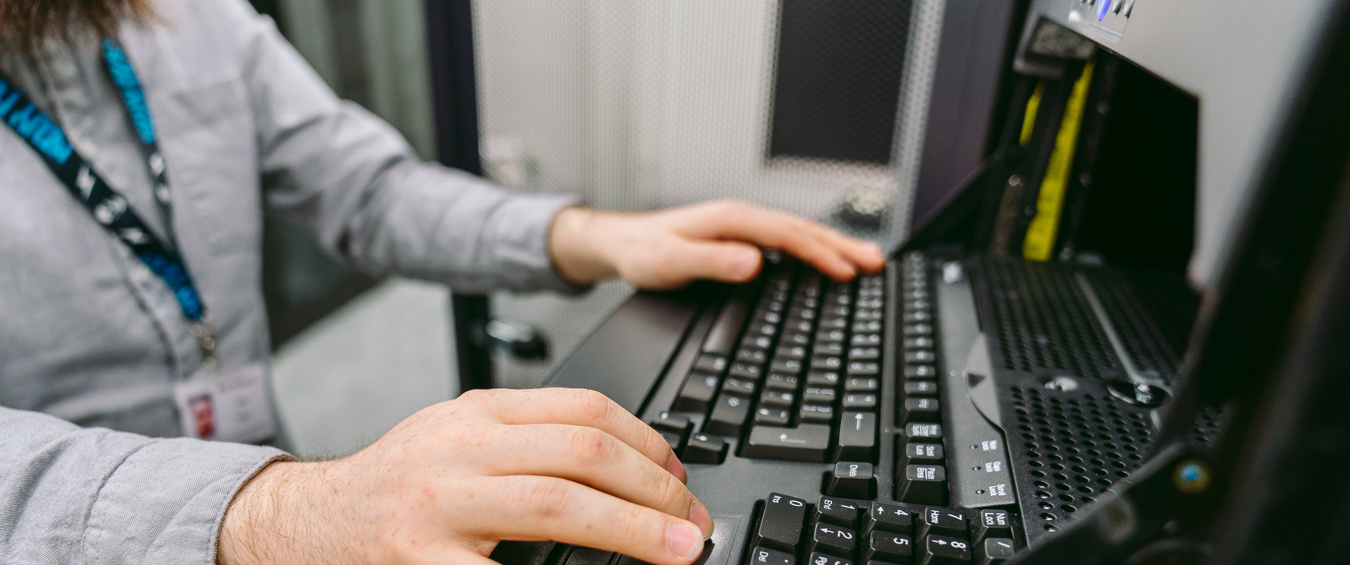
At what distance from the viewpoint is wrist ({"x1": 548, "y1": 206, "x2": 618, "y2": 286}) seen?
0.69m

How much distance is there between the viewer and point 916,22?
26.4 inches

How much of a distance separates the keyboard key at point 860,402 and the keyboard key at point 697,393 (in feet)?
0.25

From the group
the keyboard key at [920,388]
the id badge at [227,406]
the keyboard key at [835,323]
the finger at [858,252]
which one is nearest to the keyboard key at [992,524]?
the keyboard key at [920,388]

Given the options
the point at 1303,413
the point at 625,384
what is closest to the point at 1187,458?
the point at 1303,413

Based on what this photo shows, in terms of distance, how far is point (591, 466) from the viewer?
→ 1.02 feet

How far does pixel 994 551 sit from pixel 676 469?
0.14 m

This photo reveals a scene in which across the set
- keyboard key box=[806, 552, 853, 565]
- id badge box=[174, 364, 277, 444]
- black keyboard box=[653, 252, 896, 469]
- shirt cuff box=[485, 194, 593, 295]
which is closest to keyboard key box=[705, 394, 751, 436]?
black keyboard box=[653, 252, 896, 469]

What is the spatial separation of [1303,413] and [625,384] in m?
0.32

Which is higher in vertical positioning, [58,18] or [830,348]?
[58,18]

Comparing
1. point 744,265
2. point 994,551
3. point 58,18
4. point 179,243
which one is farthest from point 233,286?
point 994,551

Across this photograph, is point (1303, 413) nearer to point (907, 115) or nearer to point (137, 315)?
point (907, 115)

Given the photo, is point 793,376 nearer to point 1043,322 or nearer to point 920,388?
point 920,388

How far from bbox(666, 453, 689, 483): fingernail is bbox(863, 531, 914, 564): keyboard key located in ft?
0.31

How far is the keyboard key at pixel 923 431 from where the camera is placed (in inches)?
14.0
